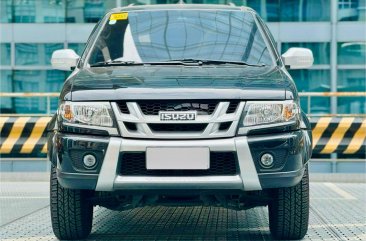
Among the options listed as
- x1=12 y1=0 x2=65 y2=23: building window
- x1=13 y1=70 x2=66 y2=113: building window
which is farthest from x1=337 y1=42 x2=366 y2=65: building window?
x1=12 y1=0 x2=65 y2=23: building window

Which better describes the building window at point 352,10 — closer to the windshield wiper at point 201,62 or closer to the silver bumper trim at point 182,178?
the windshield wiper at point 201,62

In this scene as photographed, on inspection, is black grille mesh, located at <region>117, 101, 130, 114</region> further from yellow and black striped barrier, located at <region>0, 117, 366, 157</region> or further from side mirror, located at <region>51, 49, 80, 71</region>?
yellow and black striped barrier, located at <region>0, 117, 366, 157</region>

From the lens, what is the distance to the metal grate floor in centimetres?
626

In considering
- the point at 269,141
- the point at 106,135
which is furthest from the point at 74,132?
the point at 269,141

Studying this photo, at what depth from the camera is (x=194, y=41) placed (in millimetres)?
6418

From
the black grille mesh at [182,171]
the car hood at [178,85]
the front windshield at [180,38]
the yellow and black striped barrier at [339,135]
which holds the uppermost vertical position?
the front windshield at [180,38]

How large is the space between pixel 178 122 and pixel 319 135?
23.4 ft

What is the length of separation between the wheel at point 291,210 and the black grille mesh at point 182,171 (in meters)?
0.66

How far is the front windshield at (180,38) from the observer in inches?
247

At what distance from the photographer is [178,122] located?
518cm

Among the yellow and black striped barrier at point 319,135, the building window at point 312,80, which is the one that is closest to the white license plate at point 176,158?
the yellow and black striped barrier at point 319,135

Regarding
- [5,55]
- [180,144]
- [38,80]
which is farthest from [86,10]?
[180,144]

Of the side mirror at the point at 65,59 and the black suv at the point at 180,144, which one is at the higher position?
the side mirror at the point at 65,59

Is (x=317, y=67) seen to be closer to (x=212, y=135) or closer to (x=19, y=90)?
(x=19, y=90)
